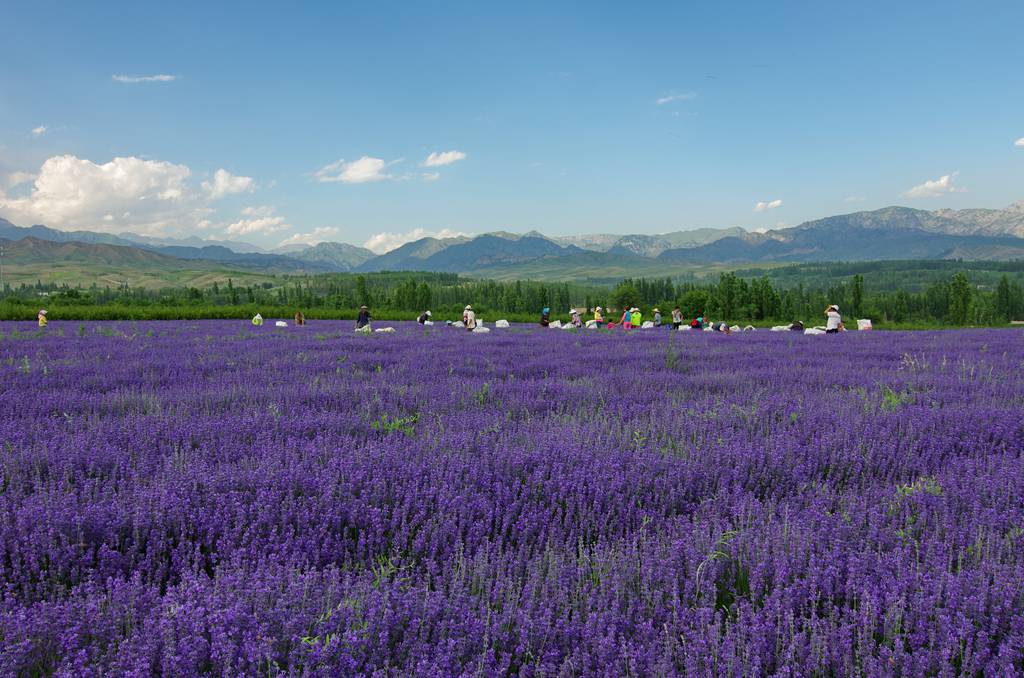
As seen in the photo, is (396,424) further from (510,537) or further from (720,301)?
(720,301)

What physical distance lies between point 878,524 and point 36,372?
30.9 feet

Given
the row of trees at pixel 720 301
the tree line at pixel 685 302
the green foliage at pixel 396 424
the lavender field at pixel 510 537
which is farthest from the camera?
the row of trees at pixel 720 301

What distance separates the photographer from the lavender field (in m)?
1.78

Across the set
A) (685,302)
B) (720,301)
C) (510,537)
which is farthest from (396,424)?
(685,302)

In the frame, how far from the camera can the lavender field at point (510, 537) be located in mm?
1778

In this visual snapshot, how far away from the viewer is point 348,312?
177 feet

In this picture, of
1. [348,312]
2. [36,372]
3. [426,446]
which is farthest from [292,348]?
[348,312]

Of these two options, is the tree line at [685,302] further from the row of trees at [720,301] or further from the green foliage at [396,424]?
the green foliage at [396,424]

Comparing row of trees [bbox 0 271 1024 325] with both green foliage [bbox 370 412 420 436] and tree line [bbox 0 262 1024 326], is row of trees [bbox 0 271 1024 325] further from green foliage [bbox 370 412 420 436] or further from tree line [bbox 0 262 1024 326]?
green foliage [bbox 370 412 420 436]

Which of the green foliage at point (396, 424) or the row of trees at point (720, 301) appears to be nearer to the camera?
the green foliage at point (396, 424)

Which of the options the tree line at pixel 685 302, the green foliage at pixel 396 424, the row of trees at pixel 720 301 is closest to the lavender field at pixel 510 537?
the green foliage at pixel 396 424

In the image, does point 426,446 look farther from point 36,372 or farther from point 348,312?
point 348,312

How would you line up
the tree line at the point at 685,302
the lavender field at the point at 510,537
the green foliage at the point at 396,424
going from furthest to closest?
the tree line at the point at 685,302, the green foliage at the point at 396,424, the lavender field at the point at 510,537

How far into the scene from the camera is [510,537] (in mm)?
2770
